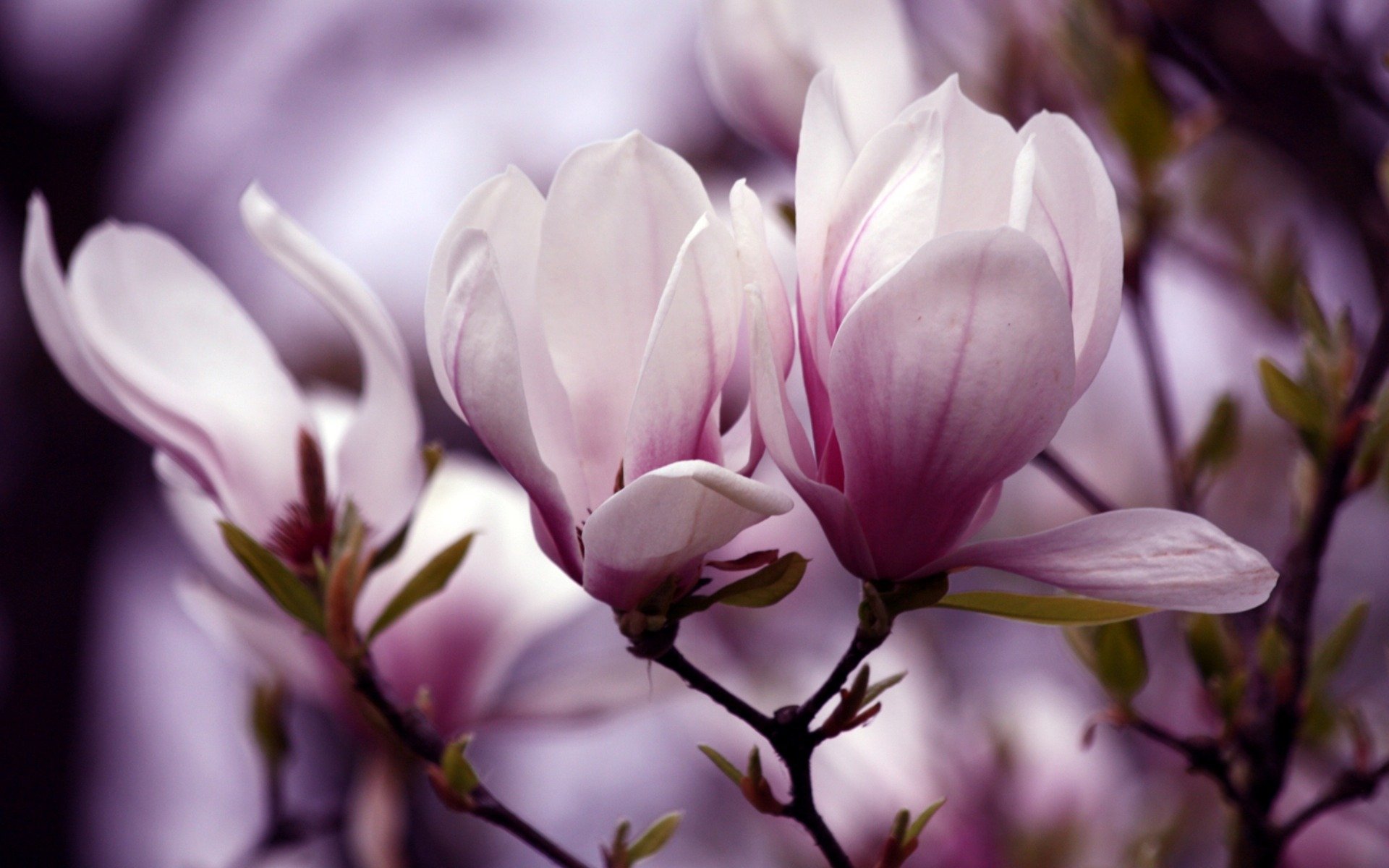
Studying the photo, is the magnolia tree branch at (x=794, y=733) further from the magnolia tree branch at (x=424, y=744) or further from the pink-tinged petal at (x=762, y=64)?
the pink-tinged petal at (x=762, y=64)

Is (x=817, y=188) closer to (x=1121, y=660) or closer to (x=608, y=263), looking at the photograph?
(x=608, y=263)

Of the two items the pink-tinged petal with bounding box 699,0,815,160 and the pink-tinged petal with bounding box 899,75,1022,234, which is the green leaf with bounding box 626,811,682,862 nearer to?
the pink-tinged petal with bounding box 899,75,1022,234

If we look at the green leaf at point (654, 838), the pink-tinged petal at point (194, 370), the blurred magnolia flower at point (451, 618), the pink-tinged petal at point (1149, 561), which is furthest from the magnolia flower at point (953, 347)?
the blurred magnolia flower at point (451, 618)

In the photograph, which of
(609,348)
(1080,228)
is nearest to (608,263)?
(609,348)

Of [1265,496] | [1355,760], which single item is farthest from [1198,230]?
[1355,760]

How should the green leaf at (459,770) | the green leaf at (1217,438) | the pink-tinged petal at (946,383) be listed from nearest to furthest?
the pink-tinged petal at (946,383) < the green leaf at (459,770) < the green leaf at (1217,438)

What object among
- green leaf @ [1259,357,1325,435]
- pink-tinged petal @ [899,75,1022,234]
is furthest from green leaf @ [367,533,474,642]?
green leaf @ [1259,357,1325,435]
